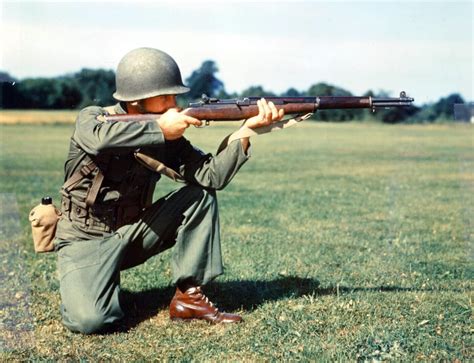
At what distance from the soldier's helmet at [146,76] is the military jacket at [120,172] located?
0.25m

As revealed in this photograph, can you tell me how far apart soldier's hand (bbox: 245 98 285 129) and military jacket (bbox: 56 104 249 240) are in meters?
0.20

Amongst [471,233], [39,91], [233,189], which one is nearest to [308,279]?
[471,233]

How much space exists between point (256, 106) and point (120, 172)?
1236 millimetres

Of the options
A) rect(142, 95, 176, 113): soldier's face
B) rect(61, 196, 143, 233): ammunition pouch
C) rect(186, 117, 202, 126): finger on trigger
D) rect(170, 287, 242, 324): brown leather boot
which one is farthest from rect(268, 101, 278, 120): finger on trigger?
rect(170, 287, 242, 324): brown leather boot

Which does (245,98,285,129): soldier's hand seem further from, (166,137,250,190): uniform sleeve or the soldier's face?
the soldier's face

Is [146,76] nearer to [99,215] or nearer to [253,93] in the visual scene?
[99,215]

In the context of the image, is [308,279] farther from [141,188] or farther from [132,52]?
[132,52]

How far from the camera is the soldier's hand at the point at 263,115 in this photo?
5457 millimetres

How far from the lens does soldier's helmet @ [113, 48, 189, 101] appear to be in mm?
5363

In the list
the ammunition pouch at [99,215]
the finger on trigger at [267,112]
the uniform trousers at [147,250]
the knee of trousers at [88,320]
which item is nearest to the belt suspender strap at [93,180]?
the ammunition pouch at [99,215]

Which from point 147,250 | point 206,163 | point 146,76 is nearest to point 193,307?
point 147,250

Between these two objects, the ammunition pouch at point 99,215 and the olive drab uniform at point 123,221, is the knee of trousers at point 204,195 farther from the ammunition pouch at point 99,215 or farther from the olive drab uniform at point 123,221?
the ammunition pouch at point 99,215

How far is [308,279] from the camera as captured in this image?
683 cm

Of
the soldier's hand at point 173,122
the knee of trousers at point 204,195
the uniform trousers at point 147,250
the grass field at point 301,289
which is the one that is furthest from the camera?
the knee of trousers at point 204,195
